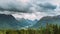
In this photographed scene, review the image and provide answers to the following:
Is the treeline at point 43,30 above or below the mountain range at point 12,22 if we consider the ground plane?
below

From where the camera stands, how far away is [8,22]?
330 centimetres

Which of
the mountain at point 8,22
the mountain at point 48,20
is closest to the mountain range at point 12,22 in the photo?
the mountain at point 8,22

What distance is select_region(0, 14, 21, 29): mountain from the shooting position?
3.28 metres

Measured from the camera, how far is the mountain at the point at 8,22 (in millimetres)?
3279

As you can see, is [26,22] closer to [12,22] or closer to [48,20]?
[12,22]

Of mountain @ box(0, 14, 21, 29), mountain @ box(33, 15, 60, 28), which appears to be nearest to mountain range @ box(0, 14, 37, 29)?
mountain @ box(0, 14, 21, 29)

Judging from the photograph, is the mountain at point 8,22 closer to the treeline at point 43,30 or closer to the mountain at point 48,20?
the treeline at point 43,30

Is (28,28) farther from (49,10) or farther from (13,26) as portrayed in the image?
(49,10)

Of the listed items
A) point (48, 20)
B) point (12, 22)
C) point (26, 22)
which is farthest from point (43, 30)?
point (12, 22)

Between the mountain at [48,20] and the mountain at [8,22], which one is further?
the mountain at [48,20]

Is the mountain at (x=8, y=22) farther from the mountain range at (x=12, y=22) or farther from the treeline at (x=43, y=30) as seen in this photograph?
the treeline at (x=43, y=30)

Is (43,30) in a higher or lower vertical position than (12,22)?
lower

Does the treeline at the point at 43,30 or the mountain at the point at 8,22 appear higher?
the mountain at the point at 8,22

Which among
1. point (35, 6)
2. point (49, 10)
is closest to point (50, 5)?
point (49, 10)
